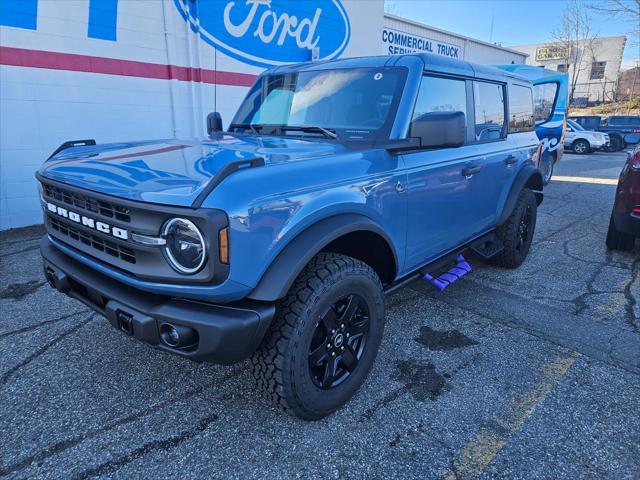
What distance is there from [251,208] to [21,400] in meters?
1.85

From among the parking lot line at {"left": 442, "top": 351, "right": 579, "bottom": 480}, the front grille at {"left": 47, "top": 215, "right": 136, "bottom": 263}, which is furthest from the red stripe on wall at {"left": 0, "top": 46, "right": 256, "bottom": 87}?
the parking lot line at {"left": 442, "top": 351, "right": 579, "bottom": 480}

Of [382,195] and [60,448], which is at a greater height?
[382,195]

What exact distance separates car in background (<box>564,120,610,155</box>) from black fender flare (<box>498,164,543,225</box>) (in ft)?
54.9

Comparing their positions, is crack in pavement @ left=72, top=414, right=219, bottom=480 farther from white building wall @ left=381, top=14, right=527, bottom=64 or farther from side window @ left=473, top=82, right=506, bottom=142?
white building wall @ left=381, top=14, right=527, bottom=64

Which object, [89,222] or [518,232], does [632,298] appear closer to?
[518,232]

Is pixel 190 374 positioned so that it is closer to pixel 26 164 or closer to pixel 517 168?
pixel 517 168

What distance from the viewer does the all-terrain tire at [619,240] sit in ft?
17.1

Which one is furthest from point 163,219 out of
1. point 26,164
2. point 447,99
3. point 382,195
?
point 26,164

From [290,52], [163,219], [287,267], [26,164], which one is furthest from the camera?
[290,52]

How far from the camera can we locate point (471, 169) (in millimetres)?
3354

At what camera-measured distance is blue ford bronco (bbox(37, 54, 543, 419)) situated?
1830mm

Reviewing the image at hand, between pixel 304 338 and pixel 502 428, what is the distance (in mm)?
1178

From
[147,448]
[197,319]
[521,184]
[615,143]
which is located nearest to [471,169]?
[521,184]

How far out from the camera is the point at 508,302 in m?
3.84
